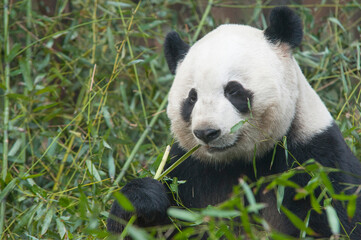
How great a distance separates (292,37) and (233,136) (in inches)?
24.6

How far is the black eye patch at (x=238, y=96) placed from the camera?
99.3 inches

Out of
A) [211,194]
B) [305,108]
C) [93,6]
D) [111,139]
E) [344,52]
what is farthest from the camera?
[93,6]

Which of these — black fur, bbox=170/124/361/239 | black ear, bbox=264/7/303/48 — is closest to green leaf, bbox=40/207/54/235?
black fur, bbox=170/124/361/239

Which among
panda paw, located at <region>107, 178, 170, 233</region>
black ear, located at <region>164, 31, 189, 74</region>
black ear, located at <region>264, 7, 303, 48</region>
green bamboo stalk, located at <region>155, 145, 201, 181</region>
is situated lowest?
panda paw, located at <region>107, 178, 170, 233</region>

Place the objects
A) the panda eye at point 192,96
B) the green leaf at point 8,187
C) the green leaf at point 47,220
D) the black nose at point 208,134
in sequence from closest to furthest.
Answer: the black nose at point 208,134 → the panda eye at point 192,96 → the green leaf at point 47,220 → the green leaf at point 8,187

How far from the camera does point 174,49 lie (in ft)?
9.90

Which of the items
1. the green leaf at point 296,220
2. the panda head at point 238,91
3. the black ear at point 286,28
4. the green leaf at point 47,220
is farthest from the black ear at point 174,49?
the green leaf at point 296,220

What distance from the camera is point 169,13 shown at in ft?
16.9

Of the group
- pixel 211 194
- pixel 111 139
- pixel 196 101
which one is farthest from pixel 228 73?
pixel 111 139

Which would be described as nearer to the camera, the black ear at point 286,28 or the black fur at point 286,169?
the black fur at point 286,169

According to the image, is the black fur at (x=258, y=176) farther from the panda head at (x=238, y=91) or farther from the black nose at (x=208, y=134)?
the black nose at (x=208, y=134)

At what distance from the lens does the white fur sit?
8.16 ft

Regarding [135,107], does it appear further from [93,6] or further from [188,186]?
[188,186]

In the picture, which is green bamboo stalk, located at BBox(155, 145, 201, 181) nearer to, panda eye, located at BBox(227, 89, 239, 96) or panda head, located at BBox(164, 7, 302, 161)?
panda head, located at BBox(164, 7, 302, 161)
